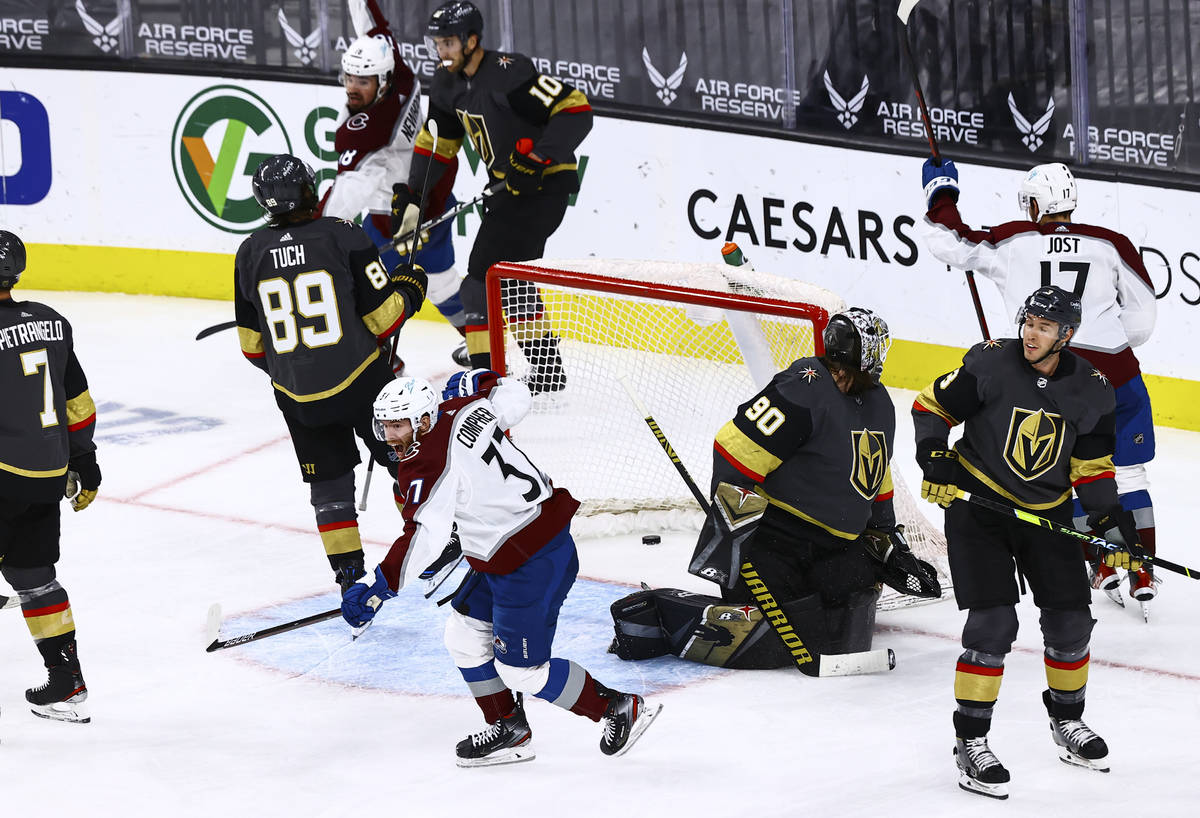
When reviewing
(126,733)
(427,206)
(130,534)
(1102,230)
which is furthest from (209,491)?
(1102,230)

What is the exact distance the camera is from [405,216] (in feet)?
22.7

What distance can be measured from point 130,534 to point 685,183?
9.55 ft

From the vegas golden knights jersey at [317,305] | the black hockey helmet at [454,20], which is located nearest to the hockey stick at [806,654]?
the vegas golden knights jersey at [317,305]

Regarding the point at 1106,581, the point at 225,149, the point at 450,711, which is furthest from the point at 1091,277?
the point at 225,149

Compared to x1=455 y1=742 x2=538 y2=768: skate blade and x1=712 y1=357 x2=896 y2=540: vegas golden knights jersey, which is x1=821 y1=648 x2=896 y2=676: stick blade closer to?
x1=712 y1=357 x2=896 y2=540: vegas golden knights jersey

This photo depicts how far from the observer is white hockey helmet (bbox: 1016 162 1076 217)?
16.1 feet

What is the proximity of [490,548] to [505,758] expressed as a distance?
55cm

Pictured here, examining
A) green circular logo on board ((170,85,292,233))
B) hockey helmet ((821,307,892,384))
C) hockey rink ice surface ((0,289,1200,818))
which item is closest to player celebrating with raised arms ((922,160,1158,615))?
hockey rink ice surface ((0,289,1200,818))

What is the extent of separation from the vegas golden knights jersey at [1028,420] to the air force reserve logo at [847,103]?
11.0 ft

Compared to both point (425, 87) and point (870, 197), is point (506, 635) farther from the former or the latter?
point (425, 87)

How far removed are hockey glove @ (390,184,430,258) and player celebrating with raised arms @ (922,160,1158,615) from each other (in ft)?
7.90

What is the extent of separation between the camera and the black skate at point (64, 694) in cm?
443

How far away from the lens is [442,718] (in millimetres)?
4426

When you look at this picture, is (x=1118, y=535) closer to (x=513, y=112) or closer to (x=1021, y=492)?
(x=1021, y=492)
